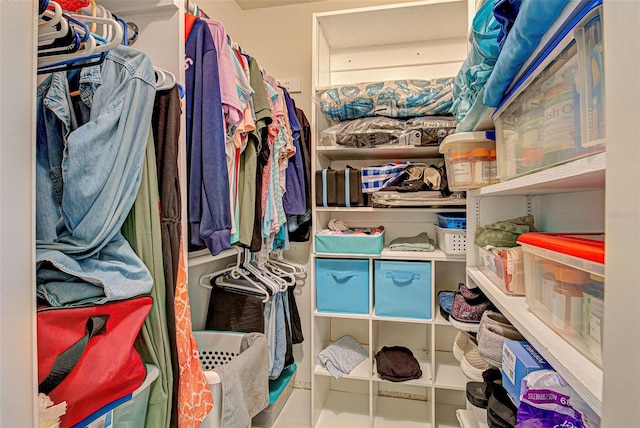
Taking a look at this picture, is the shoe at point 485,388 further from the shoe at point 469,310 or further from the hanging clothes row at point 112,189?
the hanging clothes row at point 112,189

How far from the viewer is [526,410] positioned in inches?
24.2

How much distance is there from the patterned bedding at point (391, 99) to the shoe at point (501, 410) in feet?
4.30

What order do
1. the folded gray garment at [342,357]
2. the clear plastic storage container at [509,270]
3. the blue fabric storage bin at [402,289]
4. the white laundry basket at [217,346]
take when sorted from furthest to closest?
1. the folded gray garment at [342,357]
2. the blue fabric storage bin at [402,289]
3. the white laundry basket at [217,346]
4. the clear plastic storage container at [509,270]

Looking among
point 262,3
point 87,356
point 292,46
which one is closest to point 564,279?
point 87,356

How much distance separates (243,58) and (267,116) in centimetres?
25

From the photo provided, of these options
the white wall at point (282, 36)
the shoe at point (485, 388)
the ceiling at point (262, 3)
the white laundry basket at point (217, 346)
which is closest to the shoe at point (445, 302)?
the shoe at point (485, 388)

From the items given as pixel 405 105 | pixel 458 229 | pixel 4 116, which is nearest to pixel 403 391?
pixel 458 229

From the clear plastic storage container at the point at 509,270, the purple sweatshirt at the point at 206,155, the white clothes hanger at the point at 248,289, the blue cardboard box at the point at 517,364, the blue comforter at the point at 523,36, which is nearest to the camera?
the blue comforter at the point at 523,36

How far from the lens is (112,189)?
746 mm

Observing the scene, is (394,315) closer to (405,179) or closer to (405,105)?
(405,179)

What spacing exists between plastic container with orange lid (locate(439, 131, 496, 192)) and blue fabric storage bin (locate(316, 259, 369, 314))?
30.2 inches

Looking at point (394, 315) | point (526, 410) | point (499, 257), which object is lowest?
point (394, 315)

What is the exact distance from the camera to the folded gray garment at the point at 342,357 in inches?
74.8

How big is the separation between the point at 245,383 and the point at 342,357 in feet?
2.69
